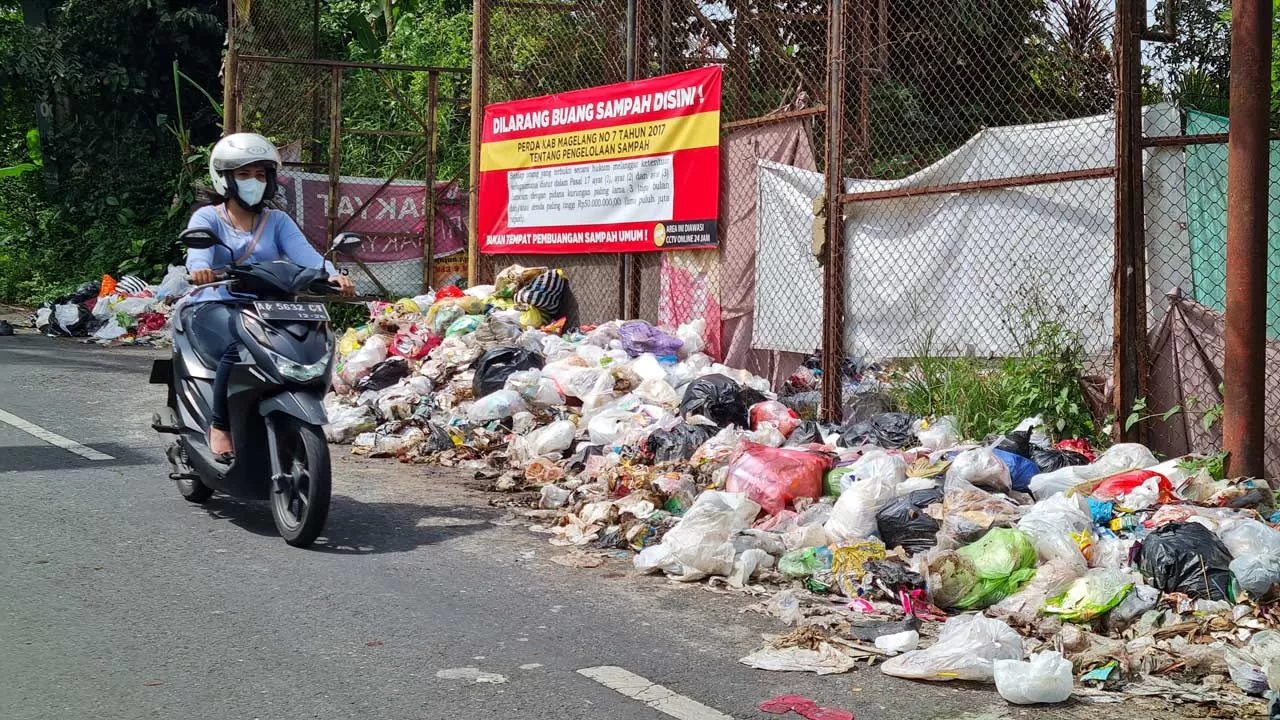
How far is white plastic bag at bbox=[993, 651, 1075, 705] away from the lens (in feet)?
12.3

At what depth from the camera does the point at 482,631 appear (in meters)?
4.25

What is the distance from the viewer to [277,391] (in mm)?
5383

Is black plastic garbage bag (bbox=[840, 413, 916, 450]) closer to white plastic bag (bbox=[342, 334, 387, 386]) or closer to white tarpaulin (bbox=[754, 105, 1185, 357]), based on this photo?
white tarpaulin (bbox=[754, 105, 1185, 357])

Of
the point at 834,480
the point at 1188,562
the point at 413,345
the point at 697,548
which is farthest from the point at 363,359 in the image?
the point at 1188,562

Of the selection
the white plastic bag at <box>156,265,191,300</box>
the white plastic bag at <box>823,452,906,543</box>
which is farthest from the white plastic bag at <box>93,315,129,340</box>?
the white plastic bag at <box>823,452,906,543</box>

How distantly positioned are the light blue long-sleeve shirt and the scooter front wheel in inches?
30.3

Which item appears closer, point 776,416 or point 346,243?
point 346,243

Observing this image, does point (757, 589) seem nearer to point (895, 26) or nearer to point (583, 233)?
point (583, 233)

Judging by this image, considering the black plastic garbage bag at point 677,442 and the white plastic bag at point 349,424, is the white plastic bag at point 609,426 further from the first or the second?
the white plastic bag at point 349,424

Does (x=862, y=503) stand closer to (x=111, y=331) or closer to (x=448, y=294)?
(x=448, y=294)

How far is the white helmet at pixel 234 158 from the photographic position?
18.7ft

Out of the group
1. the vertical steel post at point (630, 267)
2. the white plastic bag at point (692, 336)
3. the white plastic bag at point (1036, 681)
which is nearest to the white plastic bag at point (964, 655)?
the white plastic bag at point (1036, 681)

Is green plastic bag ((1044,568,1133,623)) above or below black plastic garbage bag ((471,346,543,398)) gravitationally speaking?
below

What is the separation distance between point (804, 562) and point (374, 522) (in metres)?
2.15
